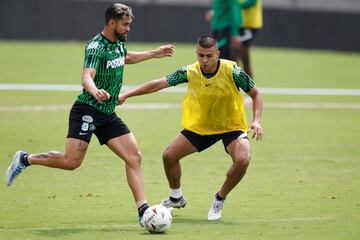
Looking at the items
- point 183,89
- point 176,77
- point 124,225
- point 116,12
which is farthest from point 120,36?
point 183,89

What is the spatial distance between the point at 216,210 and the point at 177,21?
2351cm

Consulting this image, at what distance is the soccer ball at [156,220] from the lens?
9586 millimetres

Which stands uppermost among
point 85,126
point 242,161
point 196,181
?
point 85,126

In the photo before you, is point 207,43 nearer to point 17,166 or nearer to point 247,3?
point 17,166

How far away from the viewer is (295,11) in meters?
34.2

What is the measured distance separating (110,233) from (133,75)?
16.7 meters

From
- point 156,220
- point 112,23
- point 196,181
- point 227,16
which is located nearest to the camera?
point 156,220

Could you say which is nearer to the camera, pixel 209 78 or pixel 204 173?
pixel 209 78

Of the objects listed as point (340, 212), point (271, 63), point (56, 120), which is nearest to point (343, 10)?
point (271, 63)

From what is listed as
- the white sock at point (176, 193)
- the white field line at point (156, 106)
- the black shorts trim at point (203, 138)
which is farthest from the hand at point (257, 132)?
the white field line at point (156, 106)

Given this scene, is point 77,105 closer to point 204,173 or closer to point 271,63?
point 204,173

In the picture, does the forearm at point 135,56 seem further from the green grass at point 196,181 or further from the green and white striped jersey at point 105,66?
the green grass at point 196,181

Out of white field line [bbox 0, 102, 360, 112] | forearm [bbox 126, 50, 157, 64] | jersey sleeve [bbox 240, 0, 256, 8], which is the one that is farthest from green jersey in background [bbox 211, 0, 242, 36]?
forearm [bbox 126, 50, 157, 64]

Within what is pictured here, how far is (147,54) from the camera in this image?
1102 centimetres
